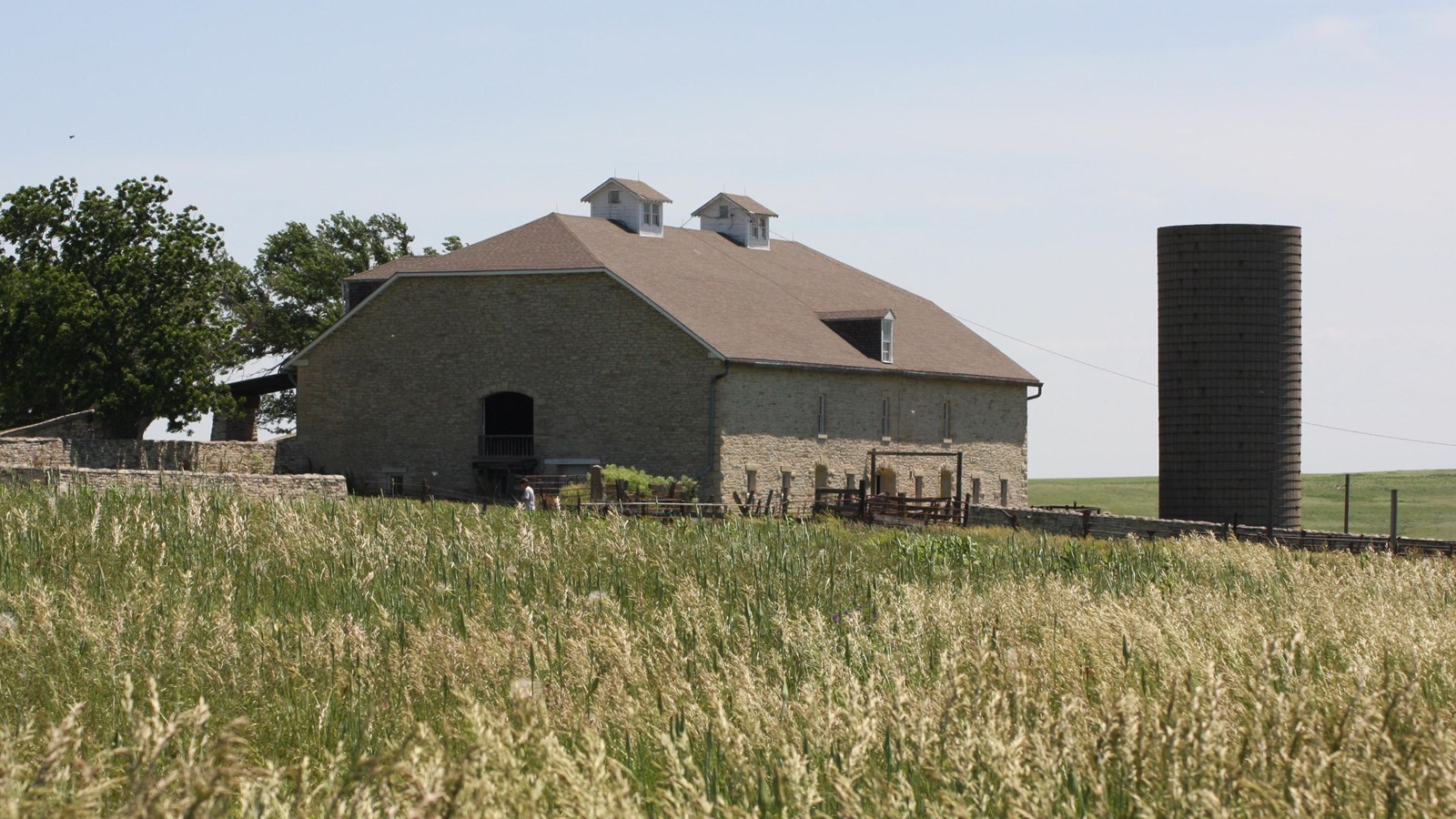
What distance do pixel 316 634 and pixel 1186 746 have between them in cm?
504

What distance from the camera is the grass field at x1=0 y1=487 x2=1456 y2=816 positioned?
4.91m

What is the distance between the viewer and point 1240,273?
108 ft

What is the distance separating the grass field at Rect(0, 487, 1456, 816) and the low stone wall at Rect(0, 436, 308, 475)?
2487 centimetres

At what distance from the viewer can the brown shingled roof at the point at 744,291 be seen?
41062 millimetres

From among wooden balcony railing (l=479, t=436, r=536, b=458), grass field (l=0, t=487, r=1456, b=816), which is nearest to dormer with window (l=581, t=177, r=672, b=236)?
wooden balcony railing (l=479, t=436, r=536, b=458)

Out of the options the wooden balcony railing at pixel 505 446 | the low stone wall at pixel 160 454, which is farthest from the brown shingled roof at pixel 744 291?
the low stone wall at pixel 160 454

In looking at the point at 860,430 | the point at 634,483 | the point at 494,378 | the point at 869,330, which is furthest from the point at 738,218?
the point at 634,483

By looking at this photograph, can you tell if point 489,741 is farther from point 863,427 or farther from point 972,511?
point 863,427

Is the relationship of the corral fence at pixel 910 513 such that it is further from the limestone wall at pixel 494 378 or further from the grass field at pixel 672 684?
the grass field at pixel 672 684

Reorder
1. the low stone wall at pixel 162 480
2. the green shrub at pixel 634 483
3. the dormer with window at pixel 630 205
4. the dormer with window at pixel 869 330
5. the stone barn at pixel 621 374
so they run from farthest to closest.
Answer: the dormer with window at pixel 630 205 < the dormer with window at pixel 869 330 < the stone barn at pixel 621 374 < the green shrub at pixel 634 483 < the low stone wall at pixel 162 480

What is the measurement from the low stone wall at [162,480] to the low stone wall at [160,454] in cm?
934

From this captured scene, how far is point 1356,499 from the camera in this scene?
69.6 meters

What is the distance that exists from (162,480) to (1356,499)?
57433mm

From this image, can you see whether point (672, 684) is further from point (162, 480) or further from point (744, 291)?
point (744, 291)
